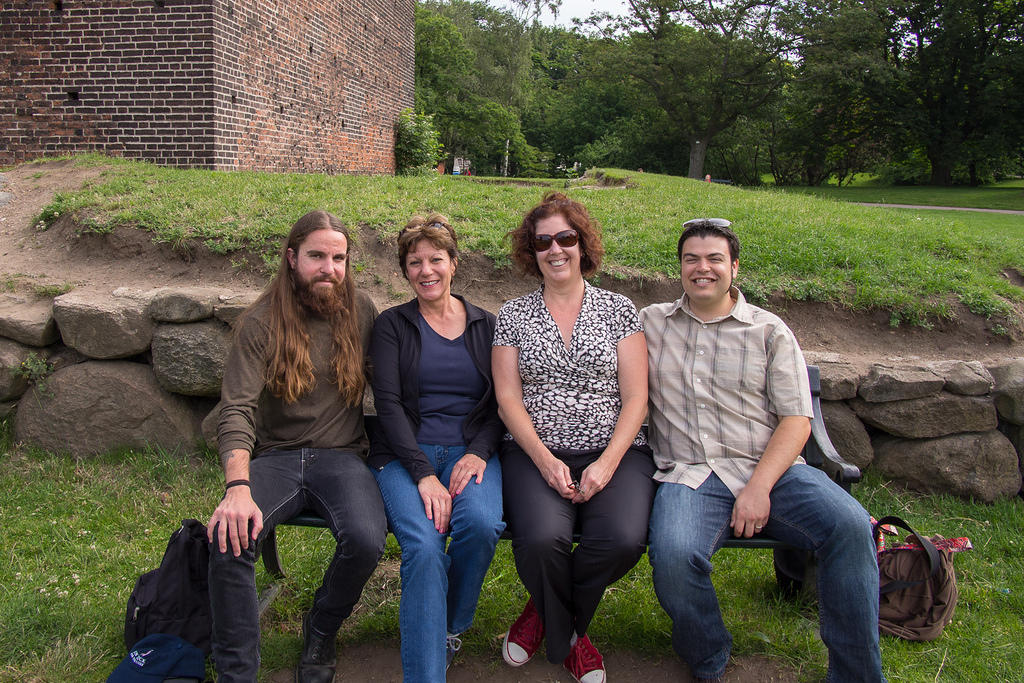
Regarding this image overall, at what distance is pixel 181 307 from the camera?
4.16 m

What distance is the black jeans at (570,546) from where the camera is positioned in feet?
8.22

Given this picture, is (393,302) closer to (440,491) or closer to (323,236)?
(323,236)

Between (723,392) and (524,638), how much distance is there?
1.19 m

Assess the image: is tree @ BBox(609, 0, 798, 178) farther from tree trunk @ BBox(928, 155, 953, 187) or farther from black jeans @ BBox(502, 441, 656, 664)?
black jeans @ BBox(502, 441, 656, 664)

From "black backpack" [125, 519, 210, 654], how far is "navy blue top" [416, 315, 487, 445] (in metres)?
0.91

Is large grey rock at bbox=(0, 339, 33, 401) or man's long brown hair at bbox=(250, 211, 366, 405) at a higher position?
man's long brown hair at bbox=(250, 211, 366, 405)

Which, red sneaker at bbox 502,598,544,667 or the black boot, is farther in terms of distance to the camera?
red sneaker at bbox 502,598,544,667

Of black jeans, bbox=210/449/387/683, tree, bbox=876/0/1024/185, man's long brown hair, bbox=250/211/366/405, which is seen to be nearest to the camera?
black jeans, bbox=210/449/387/683

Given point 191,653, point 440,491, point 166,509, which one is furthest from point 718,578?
point 166,509

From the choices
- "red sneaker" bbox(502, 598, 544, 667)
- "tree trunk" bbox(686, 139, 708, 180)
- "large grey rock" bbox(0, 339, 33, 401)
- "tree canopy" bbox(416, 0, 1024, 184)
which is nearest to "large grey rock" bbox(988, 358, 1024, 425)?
"red sneaker" bbox(502, 598, 544, 667)

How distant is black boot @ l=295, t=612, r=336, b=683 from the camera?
101 inches

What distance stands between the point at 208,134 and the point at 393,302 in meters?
4.99

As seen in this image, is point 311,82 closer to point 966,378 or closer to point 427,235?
point 427,235

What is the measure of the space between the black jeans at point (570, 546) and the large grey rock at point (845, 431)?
1.68 m
